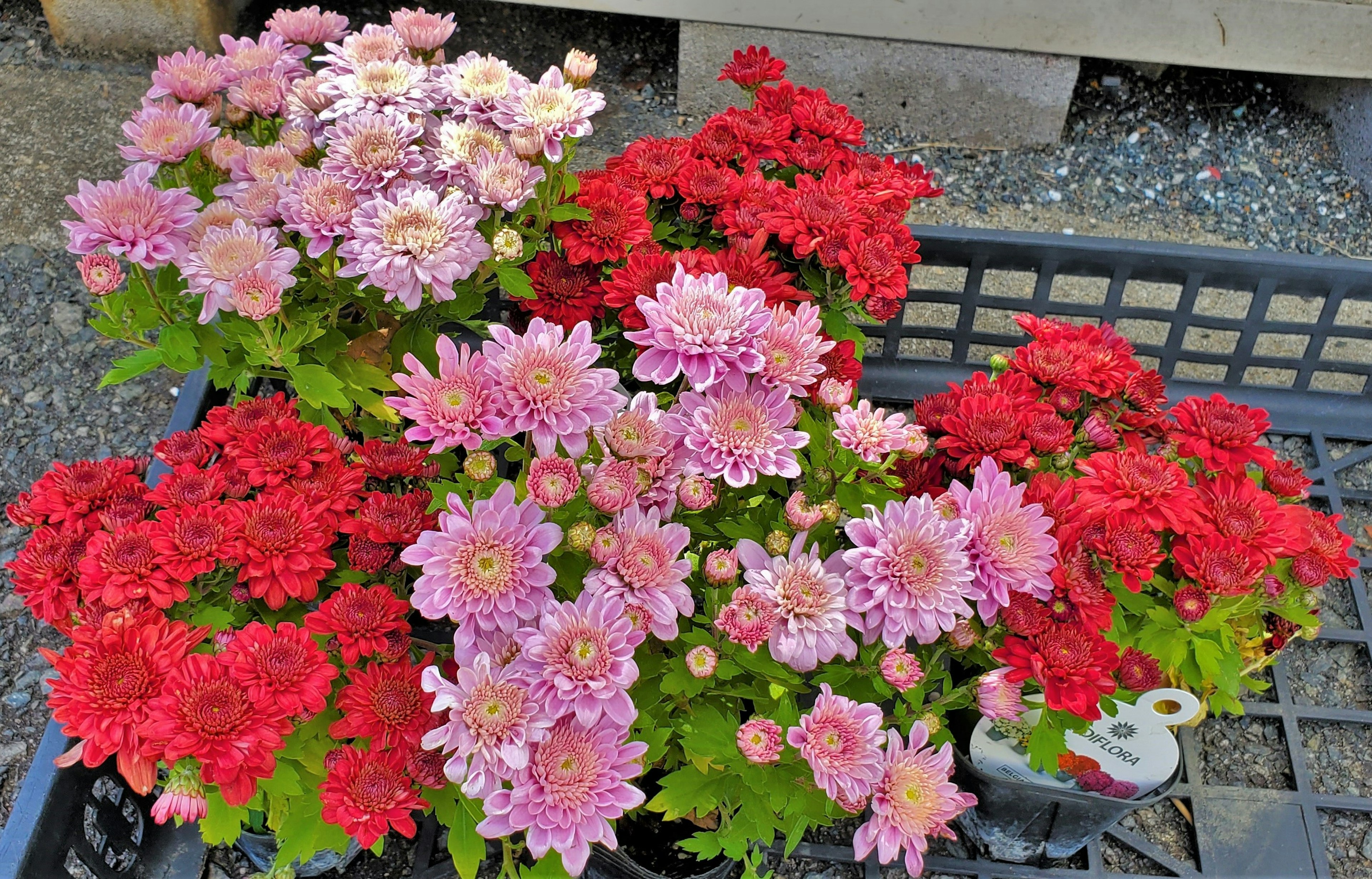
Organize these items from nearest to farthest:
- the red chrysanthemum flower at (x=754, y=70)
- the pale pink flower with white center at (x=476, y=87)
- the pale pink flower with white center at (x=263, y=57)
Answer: the pale pink flower with white center at (x=476, y=87)
the pale pink flower with white center at (x=263, y=57)
the red chrysanthemum flower at (x=754, y=70)

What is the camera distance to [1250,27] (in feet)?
10.8

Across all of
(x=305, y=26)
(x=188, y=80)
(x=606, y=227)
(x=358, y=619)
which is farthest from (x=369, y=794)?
(x=305, y=26)

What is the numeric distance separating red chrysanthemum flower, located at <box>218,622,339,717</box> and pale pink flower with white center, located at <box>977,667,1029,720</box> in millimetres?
773

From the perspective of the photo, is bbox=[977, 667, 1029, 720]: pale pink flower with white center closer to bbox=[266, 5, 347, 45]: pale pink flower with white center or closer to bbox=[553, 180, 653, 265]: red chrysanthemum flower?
bbox=[553, 180, 653, 265]: red chrysanthemum flower

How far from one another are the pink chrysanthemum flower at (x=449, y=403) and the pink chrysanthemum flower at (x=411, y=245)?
22cm

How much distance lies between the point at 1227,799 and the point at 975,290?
105 centimetres

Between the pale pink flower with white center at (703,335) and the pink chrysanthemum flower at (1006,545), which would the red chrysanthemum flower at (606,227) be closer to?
the pale pink flower with white center at (703,335)

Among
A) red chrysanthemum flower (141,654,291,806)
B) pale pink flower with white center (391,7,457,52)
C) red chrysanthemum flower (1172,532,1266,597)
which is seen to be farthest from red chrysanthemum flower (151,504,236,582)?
red chrysanthemum flower (1172,532,1266,597)

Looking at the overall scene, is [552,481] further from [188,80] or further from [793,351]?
[188,80]

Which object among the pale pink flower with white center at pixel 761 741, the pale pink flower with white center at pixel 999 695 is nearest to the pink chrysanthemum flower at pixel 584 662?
the pale pink flower with white center at pixel 761 741

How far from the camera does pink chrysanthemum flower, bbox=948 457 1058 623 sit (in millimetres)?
1133

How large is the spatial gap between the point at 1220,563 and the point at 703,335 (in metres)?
0.71

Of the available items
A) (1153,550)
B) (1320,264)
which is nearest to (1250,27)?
(1320,264)

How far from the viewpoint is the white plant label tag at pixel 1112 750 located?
A: 1.42m
